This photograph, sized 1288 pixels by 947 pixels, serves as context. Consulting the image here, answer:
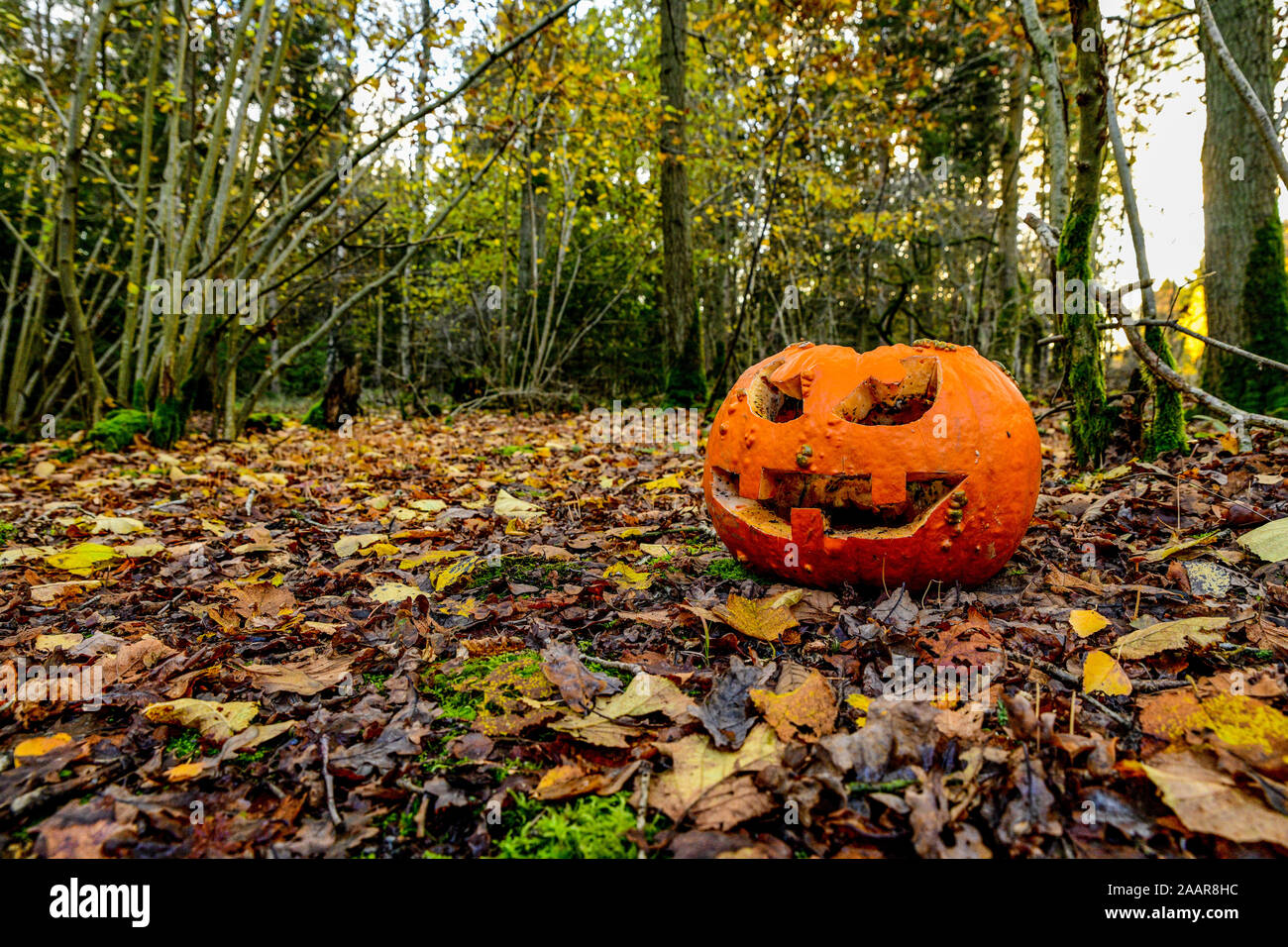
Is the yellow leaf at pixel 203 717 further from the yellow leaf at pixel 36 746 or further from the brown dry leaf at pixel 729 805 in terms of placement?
the brown dry leaf at pixel 729 805

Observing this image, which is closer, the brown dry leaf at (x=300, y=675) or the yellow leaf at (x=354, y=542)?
Answer: the brown dry leaf at (x=300, y=675)

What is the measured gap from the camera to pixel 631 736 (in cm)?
164

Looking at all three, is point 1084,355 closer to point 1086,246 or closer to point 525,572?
point 1086,246

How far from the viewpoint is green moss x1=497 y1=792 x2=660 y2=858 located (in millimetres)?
1300

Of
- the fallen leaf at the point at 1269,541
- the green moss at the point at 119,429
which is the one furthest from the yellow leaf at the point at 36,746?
the green moss at the point at 119,429

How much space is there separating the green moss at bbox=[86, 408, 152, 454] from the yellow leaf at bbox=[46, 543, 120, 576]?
3945 mm

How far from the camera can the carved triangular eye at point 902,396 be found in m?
2.59

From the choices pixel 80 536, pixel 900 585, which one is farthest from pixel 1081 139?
pixel 80 536

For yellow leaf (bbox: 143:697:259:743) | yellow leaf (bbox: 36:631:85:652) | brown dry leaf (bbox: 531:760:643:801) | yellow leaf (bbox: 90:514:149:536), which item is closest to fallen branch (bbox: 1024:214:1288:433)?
brown dry leaf (bbox: 531:760:643:801)

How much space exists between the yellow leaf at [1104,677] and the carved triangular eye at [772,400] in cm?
133

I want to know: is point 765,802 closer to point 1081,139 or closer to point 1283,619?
point 1283,619

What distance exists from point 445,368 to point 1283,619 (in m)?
14.9

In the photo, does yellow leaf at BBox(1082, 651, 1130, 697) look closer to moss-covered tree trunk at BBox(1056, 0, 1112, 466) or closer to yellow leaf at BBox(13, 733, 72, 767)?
yellow leaf at BBox(13, 733, 72, 767)

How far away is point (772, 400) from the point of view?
2826 millimetres
